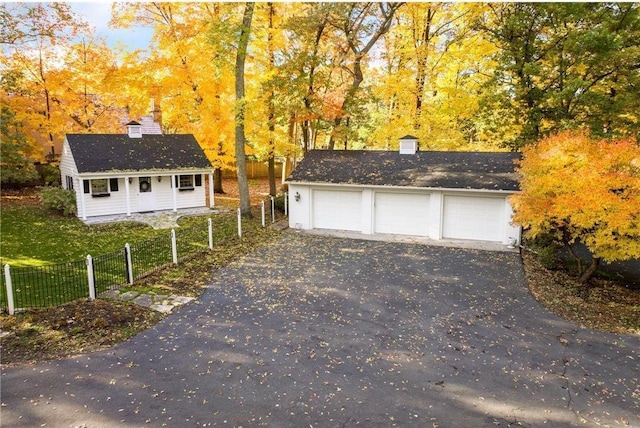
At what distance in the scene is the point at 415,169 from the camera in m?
16.5

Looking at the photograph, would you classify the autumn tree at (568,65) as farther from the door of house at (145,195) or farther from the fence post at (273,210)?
the door of house at (145,195)

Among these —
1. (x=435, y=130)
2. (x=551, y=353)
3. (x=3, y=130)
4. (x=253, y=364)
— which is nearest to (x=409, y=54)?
(x=435, y=130)

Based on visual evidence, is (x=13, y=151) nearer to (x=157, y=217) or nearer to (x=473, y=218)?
(x=157, y=217)

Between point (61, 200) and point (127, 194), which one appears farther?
point (127, 194)

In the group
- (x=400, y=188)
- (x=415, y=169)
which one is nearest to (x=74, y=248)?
(x=400, y=188)

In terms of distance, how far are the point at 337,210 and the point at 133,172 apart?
9598 mm

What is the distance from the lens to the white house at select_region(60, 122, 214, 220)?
17859mm

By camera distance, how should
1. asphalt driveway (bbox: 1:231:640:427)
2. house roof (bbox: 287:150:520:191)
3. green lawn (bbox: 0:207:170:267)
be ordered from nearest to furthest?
asphalt driveway (bbox: 1:231:640:427) → green lawn (bbox: 0:207:170:267) → house roof (bbox: 287:150:520:191)

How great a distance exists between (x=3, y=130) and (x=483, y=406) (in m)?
24.9

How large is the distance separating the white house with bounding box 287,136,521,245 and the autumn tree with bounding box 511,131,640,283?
3.92m

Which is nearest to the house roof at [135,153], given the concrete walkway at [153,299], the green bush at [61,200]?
the green bush at [61,200]

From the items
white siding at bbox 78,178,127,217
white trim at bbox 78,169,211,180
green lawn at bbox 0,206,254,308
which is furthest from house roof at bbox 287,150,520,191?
white siding at bbox 78,178,127,217

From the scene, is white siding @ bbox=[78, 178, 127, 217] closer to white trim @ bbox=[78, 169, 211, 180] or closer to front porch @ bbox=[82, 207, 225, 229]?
front porch @ bbox=[82, 207, 225, 229]

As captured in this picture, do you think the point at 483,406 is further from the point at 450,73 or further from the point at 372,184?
the point at 450,73
